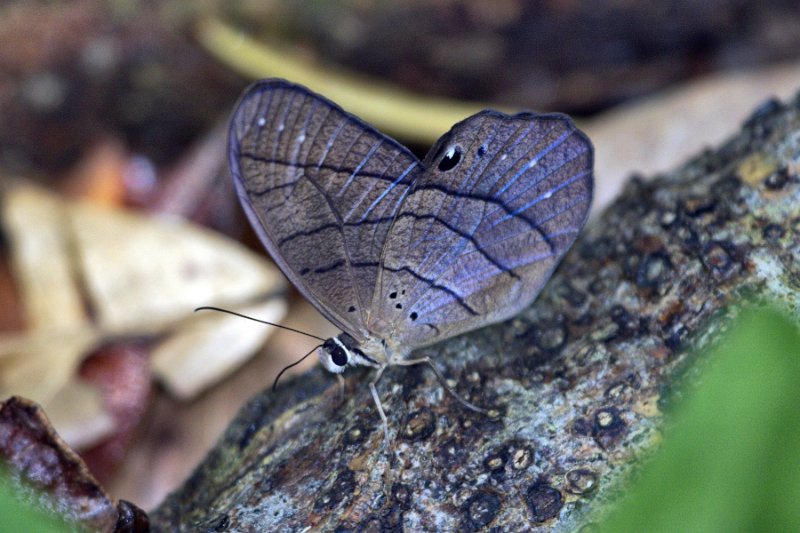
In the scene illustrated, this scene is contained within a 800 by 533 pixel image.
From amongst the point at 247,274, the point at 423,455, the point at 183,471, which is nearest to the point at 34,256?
the point at 247,274

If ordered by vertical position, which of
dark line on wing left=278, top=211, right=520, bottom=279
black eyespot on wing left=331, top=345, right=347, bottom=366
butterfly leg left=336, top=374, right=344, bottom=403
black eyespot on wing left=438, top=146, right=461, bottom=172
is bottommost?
butterfly leg left=336, top=374, right=344, bottom=403

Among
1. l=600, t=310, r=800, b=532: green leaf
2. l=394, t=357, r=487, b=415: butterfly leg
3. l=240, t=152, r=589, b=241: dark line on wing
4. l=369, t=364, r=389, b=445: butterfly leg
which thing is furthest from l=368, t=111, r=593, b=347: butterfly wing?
l=600, t=310, r=800, b=532: green leaf

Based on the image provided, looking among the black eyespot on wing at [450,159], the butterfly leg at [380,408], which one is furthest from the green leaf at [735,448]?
the black eyespot on wing at [450,159]

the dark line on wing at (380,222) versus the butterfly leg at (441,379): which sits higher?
the dark line on wing at (380,222)

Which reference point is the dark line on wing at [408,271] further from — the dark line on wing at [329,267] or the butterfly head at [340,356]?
the butterfly head at [340,356]

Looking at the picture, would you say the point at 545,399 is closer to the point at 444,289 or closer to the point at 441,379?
the point at 441,379

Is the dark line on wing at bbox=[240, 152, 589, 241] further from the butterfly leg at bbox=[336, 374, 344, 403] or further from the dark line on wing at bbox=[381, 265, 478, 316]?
the butterfly leg at bbox=[336, 374, 344, 403]

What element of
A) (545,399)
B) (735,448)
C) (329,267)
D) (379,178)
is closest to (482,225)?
(379,178)

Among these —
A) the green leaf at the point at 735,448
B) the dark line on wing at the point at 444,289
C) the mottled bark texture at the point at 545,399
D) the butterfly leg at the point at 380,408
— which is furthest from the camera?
the dark line on wing at the point at 444,289
